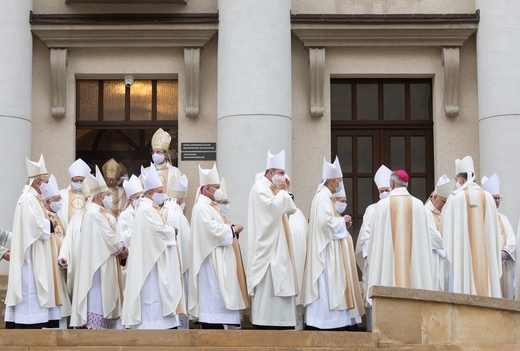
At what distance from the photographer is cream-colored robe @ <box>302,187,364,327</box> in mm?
14414

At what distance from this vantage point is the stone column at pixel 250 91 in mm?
17172

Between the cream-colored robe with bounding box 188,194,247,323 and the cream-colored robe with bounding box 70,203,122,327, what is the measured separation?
3.59 feet

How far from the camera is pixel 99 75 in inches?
717

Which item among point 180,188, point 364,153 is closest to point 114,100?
point 180,188

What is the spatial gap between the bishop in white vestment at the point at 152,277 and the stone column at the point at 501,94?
5.32m

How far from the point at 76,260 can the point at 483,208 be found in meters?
4.97

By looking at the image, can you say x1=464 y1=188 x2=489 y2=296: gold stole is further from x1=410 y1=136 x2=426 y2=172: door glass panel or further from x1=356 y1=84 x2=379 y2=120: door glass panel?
x1=356 y1=84 x2=379 y2=120: door glass panel

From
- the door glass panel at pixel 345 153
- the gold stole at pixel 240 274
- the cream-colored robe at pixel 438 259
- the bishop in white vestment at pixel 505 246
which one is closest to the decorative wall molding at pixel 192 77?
the door glass panel at pixel 345 153

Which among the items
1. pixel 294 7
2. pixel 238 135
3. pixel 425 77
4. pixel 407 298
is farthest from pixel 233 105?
pixel 407 298

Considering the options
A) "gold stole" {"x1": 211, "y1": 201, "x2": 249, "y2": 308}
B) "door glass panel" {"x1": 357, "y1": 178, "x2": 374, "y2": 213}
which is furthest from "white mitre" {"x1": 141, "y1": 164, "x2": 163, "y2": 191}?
"door glass panel" {"x1": 357, "y1": 178, "x2": 374, "y2": 213}

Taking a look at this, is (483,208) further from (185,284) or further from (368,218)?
(185,284)

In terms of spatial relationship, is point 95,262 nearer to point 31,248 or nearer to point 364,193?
point 31,248

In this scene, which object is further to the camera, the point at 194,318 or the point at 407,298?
the point at 194,318

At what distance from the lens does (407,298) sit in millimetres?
11789
